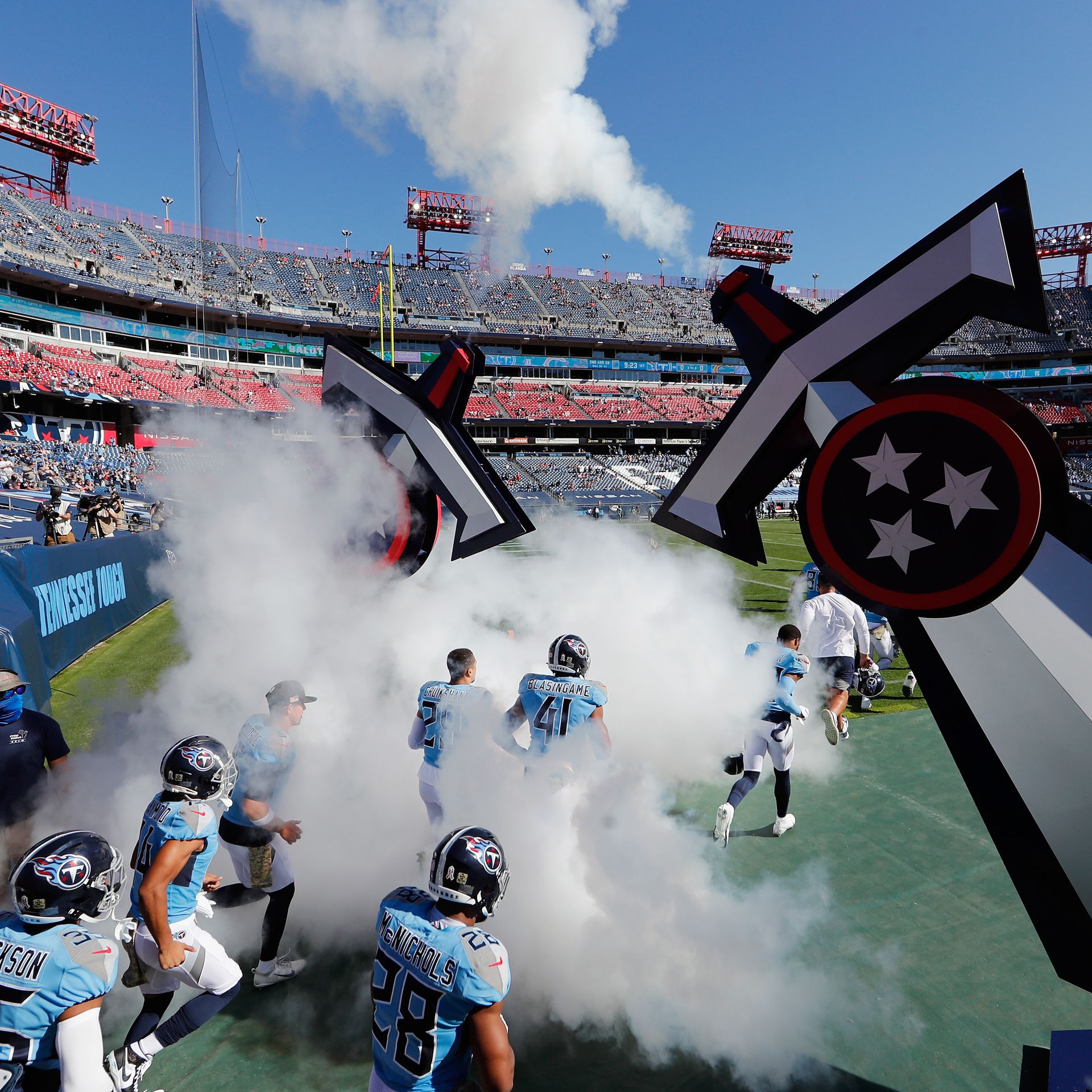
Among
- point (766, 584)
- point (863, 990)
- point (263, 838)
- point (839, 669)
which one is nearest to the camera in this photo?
point (863, 990)

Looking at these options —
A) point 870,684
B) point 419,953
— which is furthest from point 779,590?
point 419,953

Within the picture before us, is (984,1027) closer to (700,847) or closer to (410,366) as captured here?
(700,847)

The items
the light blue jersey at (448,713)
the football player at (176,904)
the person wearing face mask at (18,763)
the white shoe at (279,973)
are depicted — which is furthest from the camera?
the light blue jersey at (448,713)

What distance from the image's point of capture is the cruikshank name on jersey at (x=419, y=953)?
2371mm

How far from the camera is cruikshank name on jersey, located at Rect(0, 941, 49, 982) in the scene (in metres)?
2.46

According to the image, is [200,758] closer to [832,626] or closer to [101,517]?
[832,626]

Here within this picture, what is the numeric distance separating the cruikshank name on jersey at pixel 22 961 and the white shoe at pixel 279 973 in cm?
199

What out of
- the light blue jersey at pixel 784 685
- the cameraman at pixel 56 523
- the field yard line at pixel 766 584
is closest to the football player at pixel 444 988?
the light blue jersey at pixel 784 685

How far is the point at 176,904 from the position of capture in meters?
3.49

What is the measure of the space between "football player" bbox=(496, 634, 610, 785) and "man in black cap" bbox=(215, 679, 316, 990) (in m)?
1.57

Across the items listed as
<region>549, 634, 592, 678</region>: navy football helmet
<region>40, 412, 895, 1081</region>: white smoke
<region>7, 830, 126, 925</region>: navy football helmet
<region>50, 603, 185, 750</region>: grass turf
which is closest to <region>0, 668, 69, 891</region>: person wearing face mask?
<region>40, 412, 895, 1081</region>: white smoke

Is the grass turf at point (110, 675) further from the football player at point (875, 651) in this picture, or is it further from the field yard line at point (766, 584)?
the field yard line at point (766, 584)

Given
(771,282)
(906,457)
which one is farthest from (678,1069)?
(771,282)

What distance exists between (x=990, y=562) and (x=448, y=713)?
3414mm
